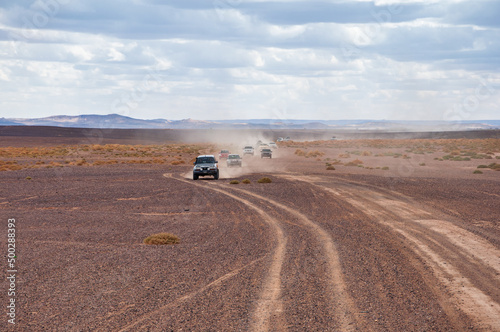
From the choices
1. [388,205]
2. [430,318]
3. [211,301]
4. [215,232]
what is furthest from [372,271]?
[388,205]

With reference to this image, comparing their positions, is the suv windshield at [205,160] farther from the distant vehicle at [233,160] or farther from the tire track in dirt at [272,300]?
the tire track in dirt at [272,300]

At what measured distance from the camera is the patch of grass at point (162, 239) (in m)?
15.5

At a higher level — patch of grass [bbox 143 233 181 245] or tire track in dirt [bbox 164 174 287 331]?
tire track in dirt [bbox 164 174 287 331]

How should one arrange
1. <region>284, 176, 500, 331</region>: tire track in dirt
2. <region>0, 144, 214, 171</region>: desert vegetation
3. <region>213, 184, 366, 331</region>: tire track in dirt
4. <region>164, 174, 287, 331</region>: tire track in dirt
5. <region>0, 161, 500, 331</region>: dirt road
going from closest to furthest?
<region>164, 174, 287, 331</region>: tire track in dirt < <region>213, 184, 366, 331</region>: tire track in dirt < <region>0, 161, 500, 331</region>: dirt road < <region>284, 176, 500, 331</region>: tire track in dirt < <region>0, 144, 214, 171</region>: desert vegetation

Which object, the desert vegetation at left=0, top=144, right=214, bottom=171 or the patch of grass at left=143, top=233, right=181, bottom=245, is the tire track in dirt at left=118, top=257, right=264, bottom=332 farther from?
the desert vegetation at left=0, top=144, right=214, bottom=171

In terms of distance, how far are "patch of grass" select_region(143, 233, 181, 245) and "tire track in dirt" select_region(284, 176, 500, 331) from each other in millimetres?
6557

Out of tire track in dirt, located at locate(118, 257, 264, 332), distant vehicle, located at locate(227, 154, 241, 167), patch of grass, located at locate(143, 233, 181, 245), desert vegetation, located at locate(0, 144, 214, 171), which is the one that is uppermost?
tire track in dirt, located at locate(118, 257, 264, 332)

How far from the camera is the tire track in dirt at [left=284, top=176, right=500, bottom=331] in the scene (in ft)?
30.3

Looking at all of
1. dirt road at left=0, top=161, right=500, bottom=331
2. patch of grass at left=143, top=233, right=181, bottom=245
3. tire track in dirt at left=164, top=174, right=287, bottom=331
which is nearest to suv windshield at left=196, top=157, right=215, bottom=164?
dirt road at left=0, top=161, right=500, bottom=331

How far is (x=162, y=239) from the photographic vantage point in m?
15.6

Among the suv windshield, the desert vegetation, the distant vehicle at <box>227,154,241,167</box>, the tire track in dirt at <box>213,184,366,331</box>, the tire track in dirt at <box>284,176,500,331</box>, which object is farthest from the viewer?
the desert vegetation

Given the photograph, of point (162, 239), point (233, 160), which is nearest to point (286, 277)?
point (162, 239)

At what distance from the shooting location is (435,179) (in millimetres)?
38625

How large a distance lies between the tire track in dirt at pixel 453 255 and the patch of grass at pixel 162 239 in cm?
656
